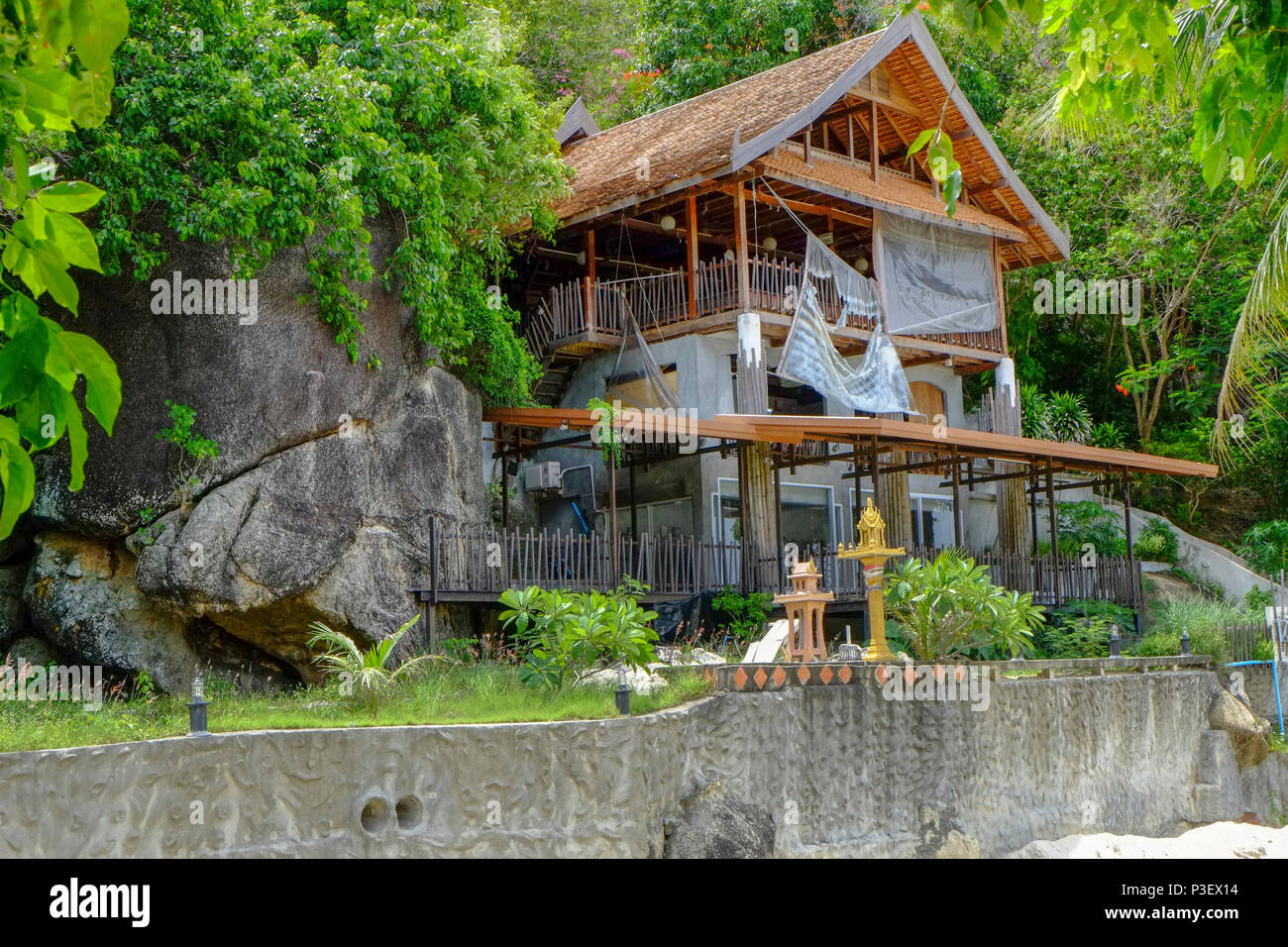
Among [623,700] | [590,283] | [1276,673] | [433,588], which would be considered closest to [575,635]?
[623,700]

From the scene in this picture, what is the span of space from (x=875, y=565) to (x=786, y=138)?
9141 mm

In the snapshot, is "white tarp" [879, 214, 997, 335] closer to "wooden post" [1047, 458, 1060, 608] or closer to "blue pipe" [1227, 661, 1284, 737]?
"wooden post" [1047, 458, 1060, 608]

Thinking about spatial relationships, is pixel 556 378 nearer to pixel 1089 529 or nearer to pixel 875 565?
pixel 875 565

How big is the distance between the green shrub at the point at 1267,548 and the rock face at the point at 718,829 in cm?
1789

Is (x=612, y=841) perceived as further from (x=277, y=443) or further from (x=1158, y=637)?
(x=1158, y=637)

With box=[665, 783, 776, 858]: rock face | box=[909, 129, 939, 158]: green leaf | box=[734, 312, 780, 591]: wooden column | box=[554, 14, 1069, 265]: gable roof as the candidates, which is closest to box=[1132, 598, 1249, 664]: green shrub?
box=[734, 312, 780, 591]: wooden column

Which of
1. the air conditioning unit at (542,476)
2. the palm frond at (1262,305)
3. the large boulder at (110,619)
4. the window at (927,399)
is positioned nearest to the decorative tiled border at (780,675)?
the palm frond at (1262,305)

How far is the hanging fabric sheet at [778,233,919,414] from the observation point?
20547 mm

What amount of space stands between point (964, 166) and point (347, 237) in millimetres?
13206

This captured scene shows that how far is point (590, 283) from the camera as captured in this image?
72.5ft

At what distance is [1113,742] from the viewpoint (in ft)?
Result: 53.1

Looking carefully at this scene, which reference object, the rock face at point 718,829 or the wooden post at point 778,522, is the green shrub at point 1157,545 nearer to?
the wooden post at point 778,522

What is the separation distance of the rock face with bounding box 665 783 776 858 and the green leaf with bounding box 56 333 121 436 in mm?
9344

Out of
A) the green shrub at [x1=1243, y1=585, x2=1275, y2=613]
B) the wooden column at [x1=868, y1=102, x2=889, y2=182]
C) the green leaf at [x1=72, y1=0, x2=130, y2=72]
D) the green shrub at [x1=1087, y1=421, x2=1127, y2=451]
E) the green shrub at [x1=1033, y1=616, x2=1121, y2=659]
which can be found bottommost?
the green shrub at [x1=1033, y1=616, x2=1121, y2=659]
